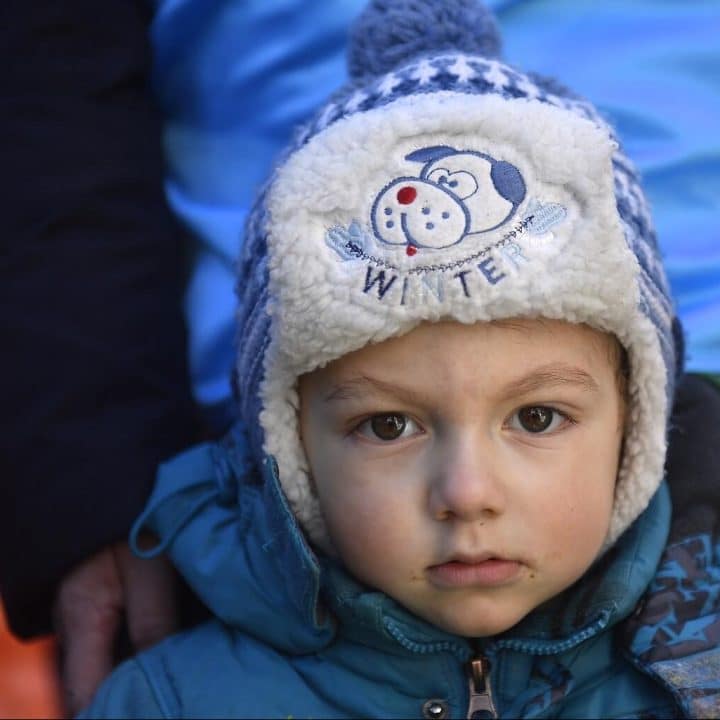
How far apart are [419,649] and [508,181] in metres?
0.50

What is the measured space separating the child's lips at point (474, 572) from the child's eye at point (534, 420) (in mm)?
135

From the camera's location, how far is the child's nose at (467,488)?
1113mm

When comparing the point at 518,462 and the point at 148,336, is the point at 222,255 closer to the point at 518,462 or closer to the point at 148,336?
the point at 148,336

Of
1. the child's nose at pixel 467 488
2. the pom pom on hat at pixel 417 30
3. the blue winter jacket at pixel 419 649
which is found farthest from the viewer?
the pom pom on hat at pixel 417 30

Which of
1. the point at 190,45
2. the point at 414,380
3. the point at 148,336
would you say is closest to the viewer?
the point at 414,380

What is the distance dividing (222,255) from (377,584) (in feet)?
1.84

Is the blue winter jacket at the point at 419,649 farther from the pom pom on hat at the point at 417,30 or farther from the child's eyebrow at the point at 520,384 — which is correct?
the pom pom on hat at the point at 417,30

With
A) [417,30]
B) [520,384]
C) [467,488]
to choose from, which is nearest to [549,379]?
[520,384]

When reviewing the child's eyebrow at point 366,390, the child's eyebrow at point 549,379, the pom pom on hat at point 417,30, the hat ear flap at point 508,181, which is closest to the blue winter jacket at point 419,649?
the child's eyebrow at point 366,390

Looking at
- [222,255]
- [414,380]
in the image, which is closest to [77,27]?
[222,255]

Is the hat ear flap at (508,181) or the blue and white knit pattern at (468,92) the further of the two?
the blue and white knit pattern at (468,92)

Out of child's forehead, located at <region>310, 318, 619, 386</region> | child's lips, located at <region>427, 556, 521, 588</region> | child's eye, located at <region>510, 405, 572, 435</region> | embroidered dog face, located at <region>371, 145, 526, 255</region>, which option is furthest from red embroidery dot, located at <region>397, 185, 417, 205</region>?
child's lips, located at <region>427, 556, 521, 588</region>

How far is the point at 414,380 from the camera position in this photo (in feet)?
3.75

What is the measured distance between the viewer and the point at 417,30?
136 centimetres
